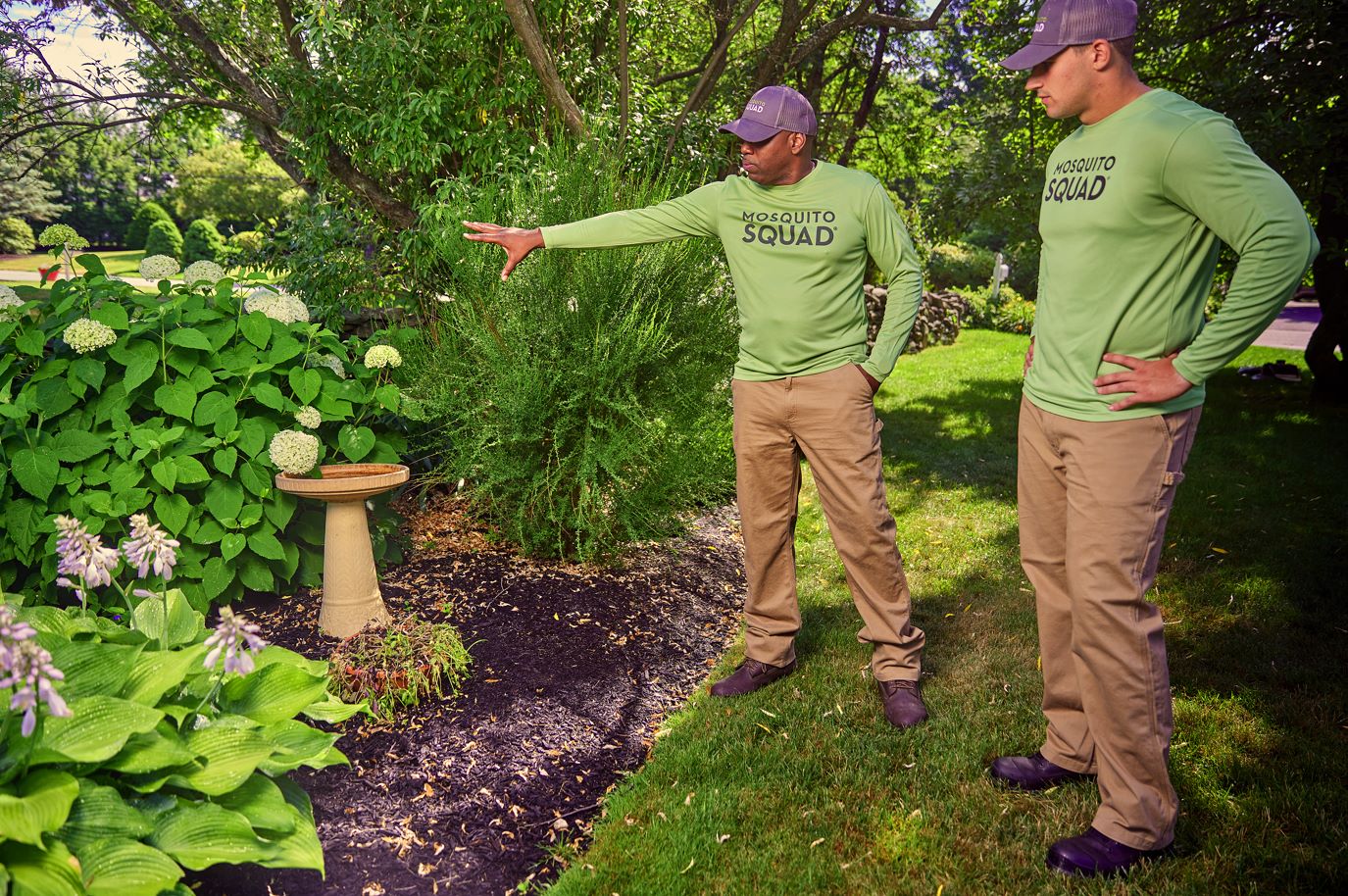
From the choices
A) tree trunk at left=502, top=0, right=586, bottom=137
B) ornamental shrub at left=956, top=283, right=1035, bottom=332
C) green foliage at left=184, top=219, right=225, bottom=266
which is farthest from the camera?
green foliage at left=184, top=219, right=225, bottom=266

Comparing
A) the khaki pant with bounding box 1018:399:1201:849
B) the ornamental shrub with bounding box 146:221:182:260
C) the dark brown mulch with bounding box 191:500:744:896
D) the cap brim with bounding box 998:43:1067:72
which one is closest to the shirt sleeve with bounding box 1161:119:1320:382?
the khaki pant with bounding box 1018:399:1201:849

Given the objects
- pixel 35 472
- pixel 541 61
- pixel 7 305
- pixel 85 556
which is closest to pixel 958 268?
pixel 541 61

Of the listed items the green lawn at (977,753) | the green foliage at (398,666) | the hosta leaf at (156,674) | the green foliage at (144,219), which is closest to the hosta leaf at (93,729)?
the hosta leaf at (156,674)

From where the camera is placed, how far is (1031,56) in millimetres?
2180

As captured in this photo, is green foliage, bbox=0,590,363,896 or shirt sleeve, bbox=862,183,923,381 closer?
green foliage, bbox=0,590,363,896

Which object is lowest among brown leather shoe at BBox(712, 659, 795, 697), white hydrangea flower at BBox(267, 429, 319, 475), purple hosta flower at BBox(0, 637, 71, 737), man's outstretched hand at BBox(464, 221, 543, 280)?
brown leather shoe at BBox(712, 659, 795, 697)

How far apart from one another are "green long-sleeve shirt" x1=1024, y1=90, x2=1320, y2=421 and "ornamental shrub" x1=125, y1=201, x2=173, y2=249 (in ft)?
89.1

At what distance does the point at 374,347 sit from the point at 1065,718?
3.04 m

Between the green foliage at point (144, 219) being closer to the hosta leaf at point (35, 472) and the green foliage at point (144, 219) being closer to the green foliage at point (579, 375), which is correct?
the green foliage at point (579, 375)

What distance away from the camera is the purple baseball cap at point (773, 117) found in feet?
9.37

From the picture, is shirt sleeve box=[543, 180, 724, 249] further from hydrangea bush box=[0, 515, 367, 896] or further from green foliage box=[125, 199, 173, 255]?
green foliage box=[125, 199, 173, 255]

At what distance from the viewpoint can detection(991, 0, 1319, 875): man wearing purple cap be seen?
1938 mm

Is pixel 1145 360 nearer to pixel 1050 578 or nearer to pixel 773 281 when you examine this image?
pixel 1050 578

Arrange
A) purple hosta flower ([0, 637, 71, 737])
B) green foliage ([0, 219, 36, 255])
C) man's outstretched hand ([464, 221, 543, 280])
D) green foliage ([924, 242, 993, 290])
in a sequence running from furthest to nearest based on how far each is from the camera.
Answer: green foliage ([924, 242, 993, 290]) < green foliage ([0, 219, 36, 255]) < man's outstretched hand ([464, 221, 543, 280]) < purple hosta flower ([0, 637, 71, 737])
